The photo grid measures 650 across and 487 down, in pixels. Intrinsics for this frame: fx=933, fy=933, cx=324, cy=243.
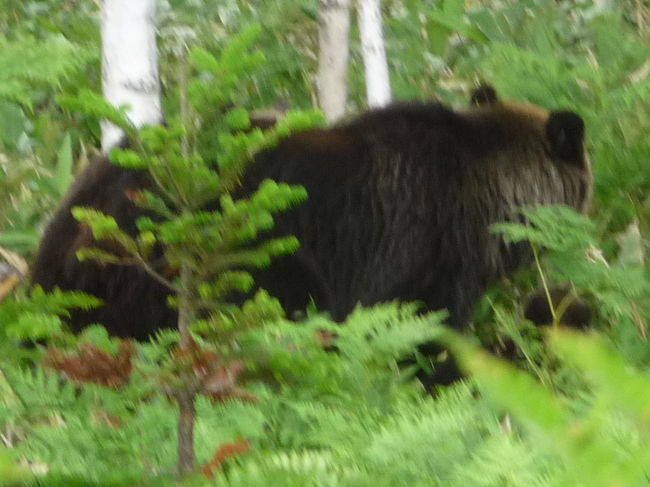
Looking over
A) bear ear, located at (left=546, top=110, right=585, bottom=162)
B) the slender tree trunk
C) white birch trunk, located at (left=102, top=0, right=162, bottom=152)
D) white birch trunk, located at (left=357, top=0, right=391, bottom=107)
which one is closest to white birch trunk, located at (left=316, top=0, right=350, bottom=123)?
white birch trunk, located at (left=357, top=0, right=391, bottom=107)

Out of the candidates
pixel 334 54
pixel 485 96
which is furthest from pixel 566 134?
pixel 334 54

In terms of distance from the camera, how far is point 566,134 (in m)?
3.95

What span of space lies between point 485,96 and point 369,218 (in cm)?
86

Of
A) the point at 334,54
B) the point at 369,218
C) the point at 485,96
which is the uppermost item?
the point at 334,54

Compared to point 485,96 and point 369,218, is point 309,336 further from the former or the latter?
point 485,96

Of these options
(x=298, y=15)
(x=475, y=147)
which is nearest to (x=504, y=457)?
(x=475, y=147)

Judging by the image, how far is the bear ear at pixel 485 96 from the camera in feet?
13.6

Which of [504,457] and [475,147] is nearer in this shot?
[504,457]

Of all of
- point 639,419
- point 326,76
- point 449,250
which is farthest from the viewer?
point 326,76

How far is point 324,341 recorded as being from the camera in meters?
2.16

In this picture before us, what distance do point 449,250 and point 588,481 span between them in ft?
9.26

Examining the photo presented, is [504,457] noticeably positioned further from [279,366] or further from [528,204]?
[528,204]

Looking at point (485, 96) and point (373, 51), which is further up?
point (373, 51)

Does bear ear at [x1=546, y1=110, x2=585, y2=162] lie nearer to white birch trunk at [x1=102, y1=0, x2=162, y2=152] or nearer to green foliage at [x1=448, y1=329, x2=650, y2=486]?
white birch trunk at [x1=102, y1=0, x2=162, y2=152]
